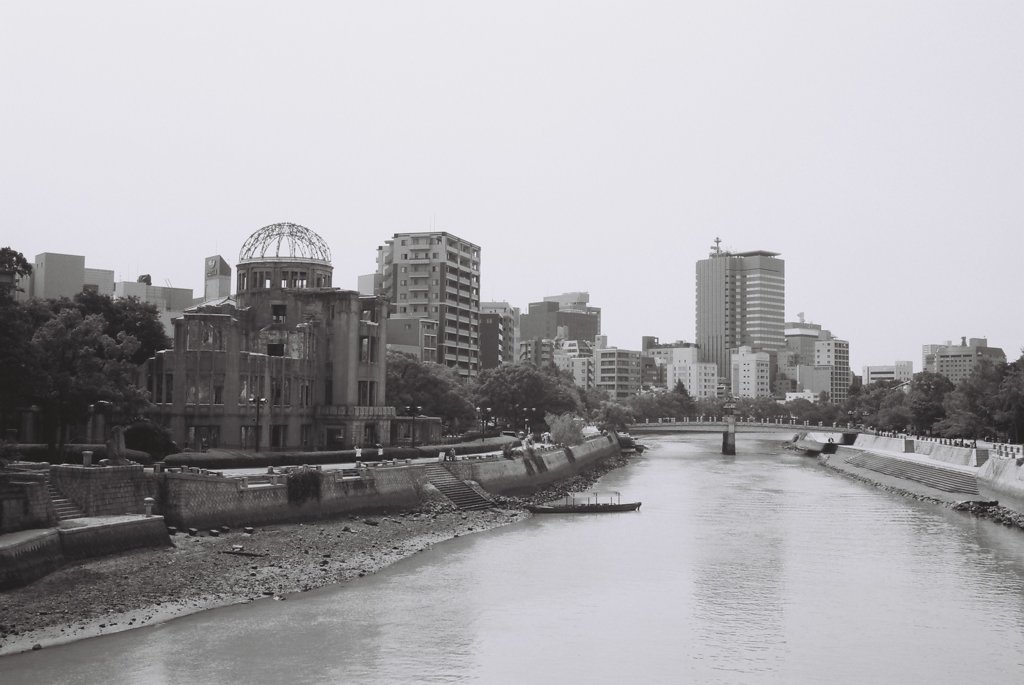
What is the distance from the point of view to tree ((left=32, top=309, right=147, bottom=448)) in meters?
49.7

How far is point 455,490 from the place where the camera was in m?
69.3

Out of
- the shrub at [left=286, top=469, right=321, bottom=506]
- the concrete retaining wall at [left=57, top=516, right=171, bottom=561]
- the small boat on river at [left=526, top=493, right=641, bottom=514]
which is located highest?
the shrub at [left=286, top=469, right=321, bottom=506]

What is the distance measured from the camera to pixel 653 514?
72125mm

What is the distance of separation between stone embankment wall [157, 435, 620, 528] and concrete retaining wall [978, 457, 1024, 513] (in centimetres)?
3539

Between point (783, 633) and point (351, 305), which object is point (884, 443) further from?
point (783, 633)

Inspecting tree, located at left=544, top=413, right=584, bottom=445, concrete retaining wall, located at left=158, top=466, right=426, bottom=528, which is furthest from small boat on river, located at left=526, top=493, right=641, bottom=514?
tree, located at left=544, top=413, right=584, bottom=445

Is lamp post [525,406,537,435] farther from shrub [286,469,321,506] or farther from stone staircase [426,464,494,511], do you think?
shrub [286,469,321,506]

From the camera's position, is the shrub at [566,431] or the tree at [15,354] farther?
the shrub at [566,431]

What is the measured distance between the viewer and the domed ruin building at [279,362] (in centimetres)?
7050

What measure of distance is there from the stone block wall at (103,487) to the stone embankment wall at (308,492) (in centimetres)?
164

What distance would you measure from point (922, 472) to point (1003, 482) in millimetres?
25143

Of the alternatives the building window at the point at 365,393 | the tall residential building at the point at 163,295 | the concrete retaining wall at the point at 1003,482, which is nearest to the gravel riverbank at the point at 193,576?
the building window at the point at 365,393

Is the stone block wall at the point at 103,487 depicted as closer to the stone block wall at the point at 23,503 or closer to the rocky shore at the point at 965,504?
the stone block wall at the point at 23,503

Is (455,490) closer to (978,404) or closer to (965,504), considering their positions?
(965,504)
